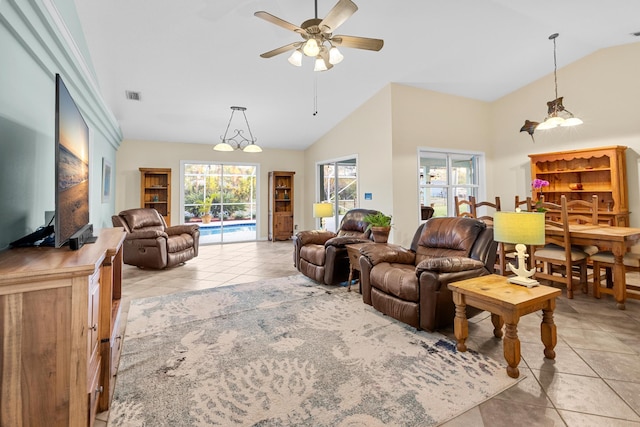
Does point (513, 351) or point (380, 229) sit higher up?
point (380, 229)

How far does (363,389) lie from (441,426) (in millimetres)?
462

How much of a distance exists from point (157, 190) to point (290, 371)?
21.2 feet

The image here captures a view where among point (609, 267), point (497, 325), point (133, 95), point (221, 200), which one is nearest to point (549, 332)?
point (497, 325)

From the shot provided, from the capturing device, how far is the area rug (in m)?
1.62

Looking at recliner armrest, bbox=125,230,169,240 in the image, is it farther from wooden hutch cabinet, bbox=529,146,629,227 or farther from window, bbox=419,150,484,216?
wooden hutch cabinet, bbox=529,146,629,227

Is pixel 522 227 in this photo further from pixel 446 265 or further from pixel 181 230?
pixel 181 230

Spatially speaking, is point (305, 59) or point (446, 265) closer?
point (446, 265)

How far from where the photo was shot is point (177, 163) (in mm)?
7230

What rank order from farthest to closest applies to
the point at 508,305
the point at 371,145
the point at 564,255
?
the point at 371,145
the point at 564,255
the point at 508,305

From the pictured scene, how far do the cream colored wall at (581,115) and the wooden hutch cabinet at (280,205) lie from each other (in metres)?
4.92

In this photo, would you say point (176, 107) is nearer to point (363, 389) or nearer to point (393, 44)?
point (393, 44)

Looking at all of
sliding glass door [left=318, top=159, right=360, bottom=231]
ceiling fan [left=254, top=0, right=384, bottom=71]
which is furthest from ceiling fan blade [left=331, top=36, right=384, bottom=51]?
sliding glass door [left=318, top=159, right=360, bottom=231]

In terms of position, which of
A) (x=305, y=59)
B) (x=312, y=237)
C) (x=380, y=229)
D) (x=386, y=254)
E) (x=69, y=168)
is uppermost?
(x=305, y=59)

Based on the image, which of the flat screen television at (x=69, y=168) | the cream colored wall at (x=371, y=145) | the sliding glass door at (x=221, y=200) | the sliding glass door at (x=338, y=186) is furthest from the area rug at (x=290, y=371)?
the sliding glass door at (x=221, y=200)
